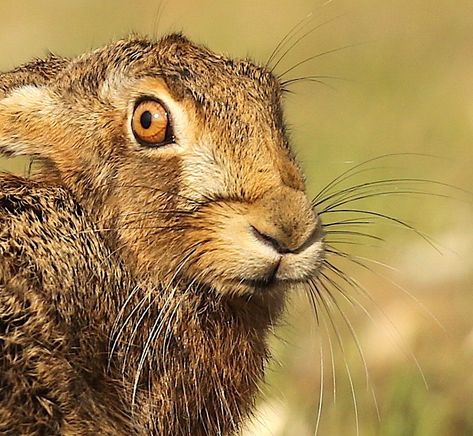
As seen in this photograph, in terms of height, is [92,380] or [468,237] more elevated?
[468,237]

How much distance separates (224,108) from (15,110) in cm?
75

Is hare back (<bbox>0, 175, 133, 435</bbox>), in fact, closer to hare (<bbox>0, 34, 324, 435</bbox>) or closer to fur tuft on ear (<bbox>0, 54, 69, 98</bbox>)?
hare (<bbox>0, 34, 324, 435</bbox>)

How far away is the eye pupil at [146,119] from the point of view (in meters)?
4.23

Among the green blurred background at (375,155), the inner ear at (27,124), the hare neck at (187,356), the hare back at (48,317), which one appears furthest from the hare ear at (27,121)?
the green blurred background at (375,155)

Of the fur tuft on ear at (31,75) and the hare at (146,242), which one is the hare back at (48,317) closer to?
the hare at (146,242)

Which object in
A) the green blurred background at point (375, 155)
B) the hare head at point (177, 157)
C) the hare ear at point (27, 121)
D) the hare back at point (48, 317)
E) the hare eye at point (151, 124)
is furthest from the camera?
the green blurred background at point (375, 155)

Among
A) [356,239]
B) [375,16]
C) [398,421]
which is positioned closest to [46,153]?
[398,421]

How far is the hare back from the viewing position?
3.85 m

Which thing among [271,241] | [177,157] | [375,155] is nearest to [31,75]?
[177,157]

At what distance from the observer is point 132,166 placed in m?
4.27

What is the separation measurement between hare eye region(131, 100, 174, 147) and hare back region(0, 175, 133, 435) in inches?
12.4

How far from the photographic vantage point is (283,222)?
3893 millimetres

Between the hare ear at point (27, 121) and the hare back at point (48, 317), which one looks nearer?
the hare back at point (48, 317)

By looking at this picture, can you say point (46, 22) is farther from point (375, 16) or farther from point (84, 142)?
point (84, 142)
